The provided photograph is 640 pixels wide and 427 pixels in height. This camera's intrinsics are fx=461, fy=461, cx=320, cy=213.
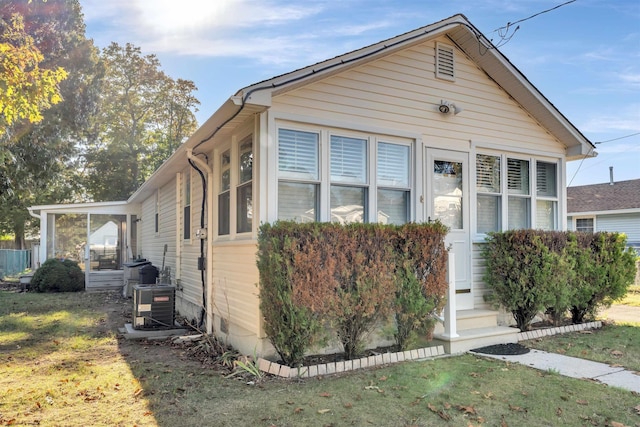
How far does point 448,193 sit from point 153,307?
5.03 metres

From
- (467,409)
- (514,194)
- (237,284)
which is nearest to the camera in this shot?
(467,409)

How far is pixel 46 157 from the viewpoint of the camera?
1620cm

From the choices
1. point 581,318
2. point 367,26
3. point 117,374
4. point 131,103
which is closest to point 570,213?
point 581,318

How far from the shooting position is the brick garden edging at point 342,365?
15.8ft

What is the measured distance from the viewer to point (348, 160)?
237 inches

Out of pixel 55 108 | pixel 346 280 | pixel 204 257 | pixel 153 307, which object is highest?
pixel 55 108

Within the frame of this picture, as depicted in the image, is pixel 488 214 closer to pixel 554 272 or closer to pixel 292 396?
pixel 554 272

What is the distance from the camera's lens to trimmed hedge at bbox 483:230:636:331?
6.58 metres

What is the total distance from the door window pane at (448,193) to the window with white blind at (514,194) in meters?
0.42

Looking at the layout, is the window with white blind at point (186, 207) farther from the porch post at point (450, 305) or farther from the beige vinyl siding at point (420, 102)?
the porch post at point (450, 305)

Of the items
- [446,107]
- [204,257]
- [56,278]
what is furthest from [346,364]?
[56,278]

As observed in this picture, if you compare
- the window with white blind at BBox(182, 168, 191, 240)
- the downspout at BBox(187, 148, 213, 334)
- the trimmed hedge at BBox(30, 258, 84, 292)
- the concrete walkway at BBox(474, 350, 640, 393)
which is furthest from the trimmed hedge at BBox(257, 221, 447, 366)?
the trimmed hedge at BBox(30, 258, 84, 292)

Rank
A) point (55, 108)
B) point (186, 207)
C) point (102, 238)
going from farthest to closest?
1. point (102, 238)
2. point (55, 108)
3. point (186, 207)

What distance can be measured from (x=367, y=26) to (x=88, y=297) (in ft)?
33.4
